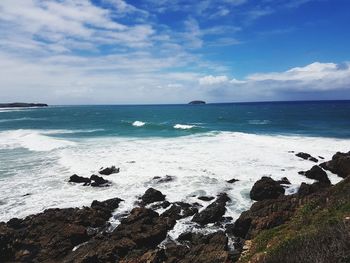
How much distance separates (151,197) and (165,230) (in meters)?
4.54

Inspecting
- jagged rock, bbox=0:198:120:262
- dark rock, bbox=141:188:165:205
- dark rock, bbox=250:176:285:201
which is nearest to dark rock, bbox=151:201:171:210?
dark rock, bbox=141:188:165:205

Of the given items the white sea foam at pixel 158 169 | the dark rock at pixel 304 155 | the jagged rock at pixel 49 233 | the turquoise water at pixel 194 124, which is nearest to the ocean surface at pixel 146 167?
the white sea foam at pixel 158 169

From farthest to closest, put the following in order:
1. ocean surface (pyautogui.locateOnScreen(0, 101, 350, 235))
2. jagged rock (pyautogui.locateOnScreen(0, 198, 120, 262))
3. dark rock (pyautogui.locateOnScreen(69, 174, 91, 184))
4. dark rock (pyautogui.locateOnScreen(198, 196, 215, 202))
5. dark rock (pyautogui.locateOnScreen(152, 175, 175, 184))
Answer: dark rock (pyautogui.locateOnScreen(69, 174, 91, 184)) → dark rock (pyautogui.locateOnScreen(152, 175, 175, 184)) → ocean surface (pyautogui.locateOnScreen(0, 101, 350, 235)) → dark rock (pyautogui.locateOnScreen(198, 196, 215, 202)) → jagged rock (pyautogui.locateOnScreen(0, 198, 120, 262))

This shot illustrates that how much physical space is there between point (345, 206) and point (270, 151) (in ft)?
77.6

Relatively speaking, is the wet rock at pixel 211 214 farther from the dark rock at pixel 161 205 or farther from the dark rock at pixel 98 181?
the dark rock at pixel 98 181

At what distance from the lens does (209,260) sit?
40.8ft

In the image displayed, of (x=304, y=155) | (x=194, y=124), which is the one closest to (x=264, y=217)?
(x=304, y=155)

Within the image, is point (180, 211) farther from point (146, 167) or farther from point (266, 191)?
point (146, 167)

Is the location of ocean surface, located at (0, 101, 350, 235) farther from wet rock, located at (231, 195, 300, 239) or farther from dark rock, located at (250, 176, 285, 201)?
wet rock, located at (231, 195, 300, 239)

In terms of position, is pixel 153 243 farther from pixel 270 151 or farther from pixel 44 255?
pixel 270 151

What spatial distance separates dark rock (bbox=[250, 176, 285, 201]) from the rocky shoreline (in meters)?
0.06

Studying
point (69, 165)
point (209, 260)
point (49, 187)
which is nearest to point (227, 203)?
point (209, 260)

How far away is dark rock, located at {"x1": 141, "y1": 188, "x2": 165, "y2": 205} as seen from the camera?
20328mm

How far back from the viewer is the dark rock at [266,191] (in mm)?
20312
